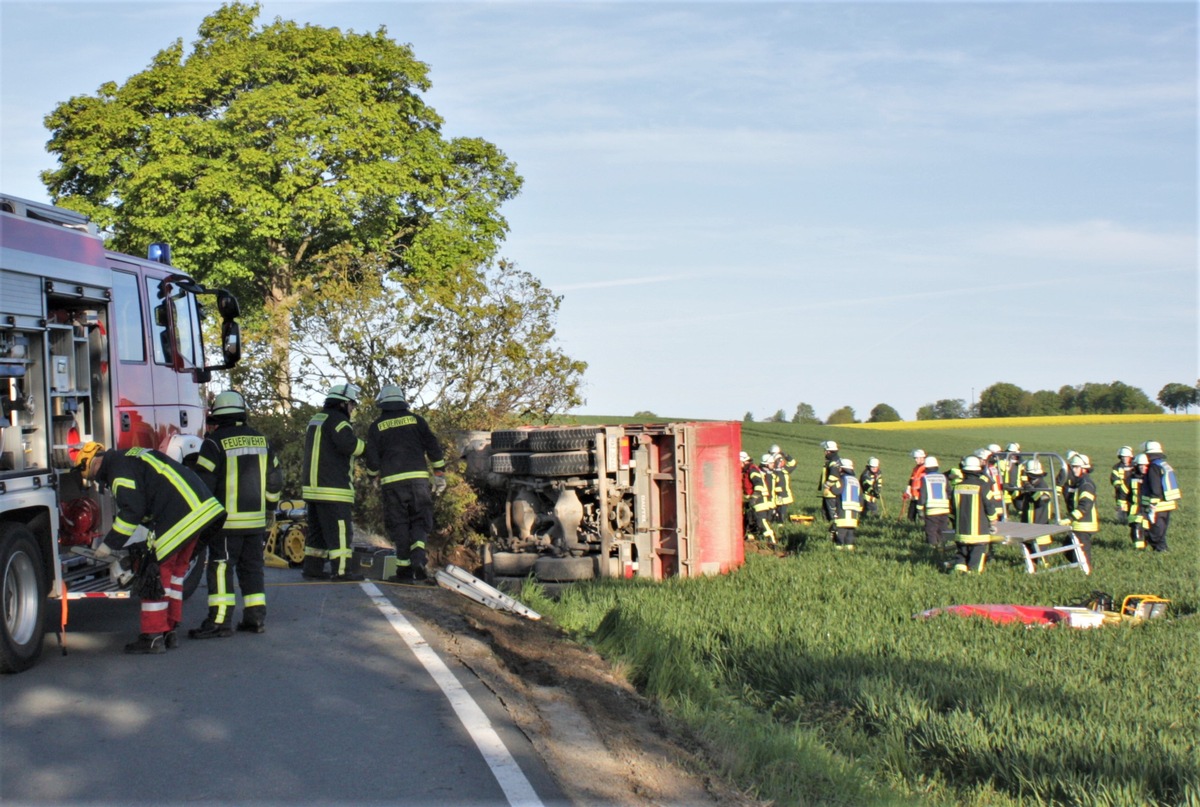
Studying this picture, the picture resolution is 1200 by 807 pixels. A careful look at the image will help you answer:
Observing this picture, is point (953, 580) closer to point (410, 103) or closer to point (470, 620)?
point (470, 620)

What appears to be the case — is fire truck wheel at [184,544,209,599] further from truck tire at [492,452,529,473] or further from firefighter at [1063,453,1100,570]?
firefighter at [1063,453,1100,570]

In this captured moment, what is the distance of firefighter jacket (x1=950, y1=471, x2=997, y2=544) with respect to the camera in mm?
15633

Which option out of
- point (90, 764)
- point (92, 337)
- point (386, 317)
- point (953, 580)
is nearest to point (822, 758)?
point (90, 764)

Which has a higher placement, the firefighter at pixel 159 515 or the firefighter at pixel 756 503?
the firefighter at pixel 159 515

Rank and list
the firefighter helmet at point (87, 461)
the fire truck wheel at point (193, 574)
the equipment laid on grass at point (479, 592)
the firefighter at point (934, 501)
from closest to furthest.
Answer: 1. the firefighter helmet at point (87, 461)
2. the fire truck wheel at point (193, 574)
3. the equipment laid on grass at point (479, 592)
4. the firefighter at point (934, 501)

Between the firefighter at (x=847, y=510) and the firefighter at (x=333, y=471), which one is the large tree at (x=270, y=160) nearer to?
the firefighter at (x=847, y=510)

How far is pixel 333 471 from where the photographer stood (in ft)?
36.3

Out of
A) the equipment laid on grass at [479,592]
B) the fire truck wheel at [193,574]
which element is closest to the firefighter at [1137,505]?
the equipment laid on grass at [479,592]

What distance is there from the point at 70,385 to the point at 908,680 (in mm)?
6163

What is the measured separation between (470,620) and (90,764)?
425 cm

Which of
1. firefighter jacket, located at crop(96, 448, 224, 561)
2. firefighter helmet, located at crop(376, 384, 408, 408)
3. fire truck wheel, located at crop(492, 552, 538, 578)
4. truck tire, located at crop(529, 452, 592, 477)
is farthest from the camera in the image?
fire truck wheel, located at crop(492, 552, 538, 578)

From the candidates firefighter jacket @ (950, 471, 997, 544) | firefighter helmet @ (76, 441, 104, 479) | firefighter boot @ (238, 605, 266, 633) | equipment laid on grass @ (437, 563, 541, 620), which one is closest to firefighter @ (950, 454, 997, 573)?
firefighter jacket @ (950, 471, 997, 544)

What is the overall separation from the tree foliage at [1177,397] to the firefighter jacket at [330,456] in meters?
74.8

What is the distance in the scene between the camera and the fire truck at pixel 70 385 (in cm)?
752
